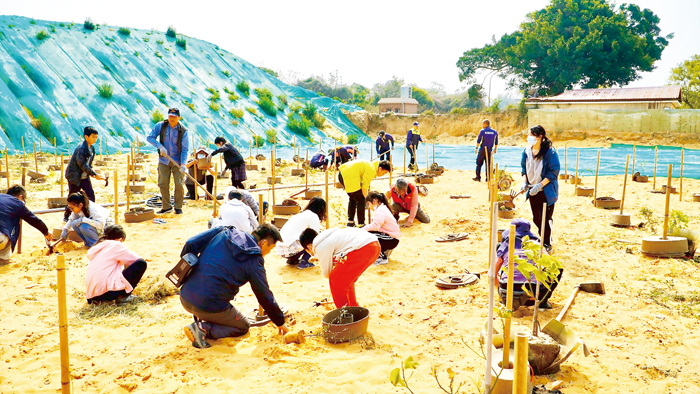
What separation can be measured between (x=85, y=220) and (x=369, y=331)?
3771 millimetres

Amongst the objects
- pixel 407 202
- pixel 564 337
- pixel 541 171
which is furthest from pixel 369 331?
pixel 407 202

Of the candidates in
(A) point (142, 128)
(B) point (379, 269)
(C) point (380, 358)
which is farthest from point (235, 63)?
(C) point (380, 358)

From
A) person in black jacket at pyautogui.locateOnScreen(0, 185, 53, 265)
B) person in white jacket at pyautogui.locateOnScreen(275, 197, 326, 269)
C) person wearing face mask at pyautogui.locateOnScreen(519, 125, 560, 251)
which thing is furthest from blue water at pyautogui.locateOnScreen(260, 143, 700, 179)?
person in black jacket at pyautogui.locateOnScreen(0, 185, 53, 265)

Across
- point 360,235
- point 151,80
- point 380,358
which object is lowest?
point 380,358

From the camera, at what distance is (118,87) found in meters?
24.5

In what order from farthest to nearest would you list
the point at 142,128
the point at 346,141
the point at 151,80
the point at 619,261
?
1. the point at 346,141
2. the point at 151,80
3. the point at 142,128
4. the point at 619,261

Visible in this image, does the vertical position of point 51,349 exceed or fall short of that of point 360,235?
it falls short

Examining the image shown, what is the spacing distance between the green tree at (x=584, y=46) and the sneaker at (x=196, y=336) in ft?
103

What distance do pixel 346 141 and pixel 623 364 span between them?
1129 inches

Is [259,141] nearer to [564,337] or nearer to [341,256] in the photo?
[341,256]

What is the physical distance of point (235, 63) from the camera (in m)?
34.5

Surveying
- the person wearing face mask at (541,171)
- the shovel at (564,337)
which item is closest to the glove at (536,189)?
the person wearing face mask at (541,171)

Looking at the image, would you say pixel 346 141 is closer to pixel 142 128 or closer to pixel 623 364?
pixel 142 128

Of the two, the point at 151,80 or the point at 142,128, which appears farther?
the point at 151,80
